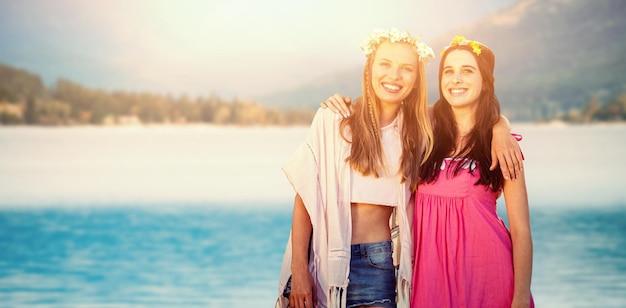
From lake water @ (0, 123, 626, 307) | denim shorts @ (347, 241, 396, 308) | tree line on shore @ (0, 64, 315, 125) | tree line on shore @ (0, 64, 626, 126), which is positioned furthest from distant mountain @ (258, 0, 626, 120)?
denim shorts @ (347, 241, 396, 308)

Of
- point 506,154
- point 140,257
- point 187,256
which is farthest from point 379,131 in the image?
point 140,257

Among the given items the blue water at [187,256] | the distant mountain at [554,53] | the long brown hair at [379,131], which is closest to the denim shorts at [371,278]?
the long brown hair at [379,131]

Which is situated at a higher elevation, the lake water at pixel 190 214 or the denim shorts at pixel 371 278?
the denim shorts at pixel 371 278

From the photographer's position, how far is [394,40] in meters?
2.92

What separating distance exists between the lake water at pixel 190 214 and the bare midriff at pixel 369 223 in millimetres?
3875

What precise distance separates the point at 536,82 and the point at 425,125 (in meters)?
18.7

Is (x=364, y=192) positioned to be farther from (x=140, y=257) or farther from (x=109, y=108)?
(x=109, y=108)

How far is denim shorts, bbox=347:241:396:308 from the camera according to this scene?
2.86 metres

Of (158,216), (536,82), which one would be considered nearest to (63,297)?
(158,216)

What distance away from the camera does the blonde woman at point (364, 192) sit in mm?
2861

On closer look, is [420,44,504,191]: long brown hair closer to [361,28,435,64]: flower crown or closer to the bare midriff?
[361,28,435,64]: flower crown

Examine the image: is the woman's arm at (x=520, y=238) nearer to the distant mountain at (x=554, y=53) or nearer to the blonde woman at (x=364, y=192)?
the blonde woman at (x=364, y=192)

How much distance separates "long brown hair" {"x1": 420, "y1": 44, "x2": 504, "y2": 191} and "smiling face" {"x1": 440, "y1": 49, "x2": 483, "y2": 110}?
0.02 m

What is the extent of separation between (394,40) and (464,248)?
72 centimetres
